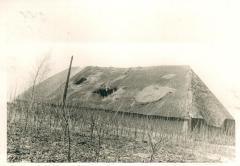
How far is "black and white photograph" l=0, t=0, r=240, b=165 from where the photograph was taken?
22.2 feet

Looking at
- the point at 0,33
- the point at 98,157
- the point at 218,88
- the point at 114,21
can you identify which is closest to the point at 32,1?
the point at 0,33

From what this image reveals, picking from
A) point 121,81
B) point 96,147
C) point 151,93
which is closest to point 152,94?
point 151,93

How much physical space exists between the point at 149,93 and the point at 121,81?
20.6 inches

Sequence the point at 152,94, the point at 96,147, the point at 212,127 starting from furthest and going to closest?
the point at 152,94
the point at 212,127
the point at 96,147

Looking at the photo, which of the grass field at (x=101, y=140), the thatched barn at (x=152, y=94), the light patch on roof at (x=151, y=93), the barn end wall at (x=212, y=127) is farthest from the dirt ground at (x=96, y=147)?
the light patch on roof at (x=151, y=93)

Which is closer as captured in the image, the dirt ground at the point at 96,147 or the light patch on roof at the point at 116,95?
the dirt ground at the point at 96,147

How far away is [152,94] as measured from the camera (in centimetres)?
771

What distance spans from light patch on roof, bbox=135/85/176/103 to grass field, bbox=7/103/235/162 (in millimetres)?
383

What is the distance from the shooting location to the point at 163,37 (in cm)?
718

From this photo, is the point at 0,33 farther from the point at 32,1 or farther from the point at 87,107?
the point at 87,107

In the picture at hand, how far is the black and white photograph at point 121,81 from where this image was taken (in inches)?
266

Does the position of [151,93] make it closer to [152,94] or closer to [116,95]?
[152,94]

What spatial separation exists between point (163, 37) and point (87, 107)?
1.71 m

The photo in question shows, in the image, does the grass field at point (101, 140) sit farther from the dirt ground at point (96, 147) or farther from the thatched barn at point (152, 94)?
the thatched barn at point (152, 94)
